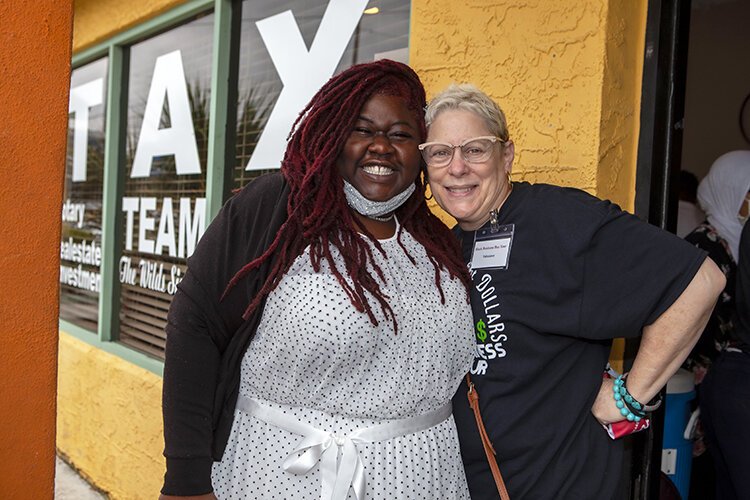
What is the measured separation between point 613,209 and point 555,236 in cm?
16

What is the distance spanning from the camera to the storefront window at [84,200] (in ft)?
17.9

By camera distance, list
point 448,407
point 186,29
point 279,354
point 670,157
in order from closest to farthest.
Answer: point 279,354 → point 448,407 → point 670,157 → point 186,29

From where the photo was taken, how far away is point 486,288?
6.34 ft

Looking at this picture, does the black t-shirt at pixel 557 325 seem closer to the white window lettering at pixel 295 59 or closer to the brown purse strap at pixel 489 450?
the brown purse strap at pixel 489 450

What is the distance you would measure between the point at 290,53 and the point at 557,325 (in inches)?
93.0

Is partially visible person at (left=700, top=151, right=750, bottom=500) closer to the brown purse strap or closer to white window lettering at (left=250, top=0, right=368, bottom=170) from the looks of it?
the brown purse strap

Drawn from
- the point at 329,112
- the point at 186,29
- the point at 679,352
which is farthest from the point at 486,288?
the point at 186,29

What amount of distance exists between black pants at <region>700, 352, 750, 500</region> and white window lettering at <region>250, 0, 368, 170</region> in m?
2.12

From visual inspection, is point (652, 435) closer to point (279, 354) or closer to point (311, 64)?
point (279, 354)

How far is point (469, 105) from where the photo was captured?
6.28 feet

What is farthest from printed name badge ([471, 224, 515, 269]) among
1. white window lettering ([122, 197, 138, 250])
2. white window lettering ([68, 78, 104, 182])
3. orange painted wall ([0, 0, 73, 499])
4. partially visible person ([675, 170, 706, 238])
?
white window lettering ([68, 78, 104, 182])

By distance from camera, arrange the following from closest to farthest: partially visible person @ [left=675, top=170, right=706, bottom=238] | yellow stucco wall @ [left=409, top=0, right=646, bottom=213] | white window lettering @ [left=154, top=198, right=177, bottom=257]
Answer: yellow stucco wall @ [left=409, top=0, right=646, bottom=213] → white window lettering @ [left=154, top=198, right=177, bottom=257] → partially visible person @ [left=675, top=170, right=706, bottom=238]

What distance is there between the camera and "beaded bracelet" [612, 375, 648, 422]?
1845 millimetres

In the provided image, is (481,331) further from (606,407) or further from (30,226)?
(30,226)
